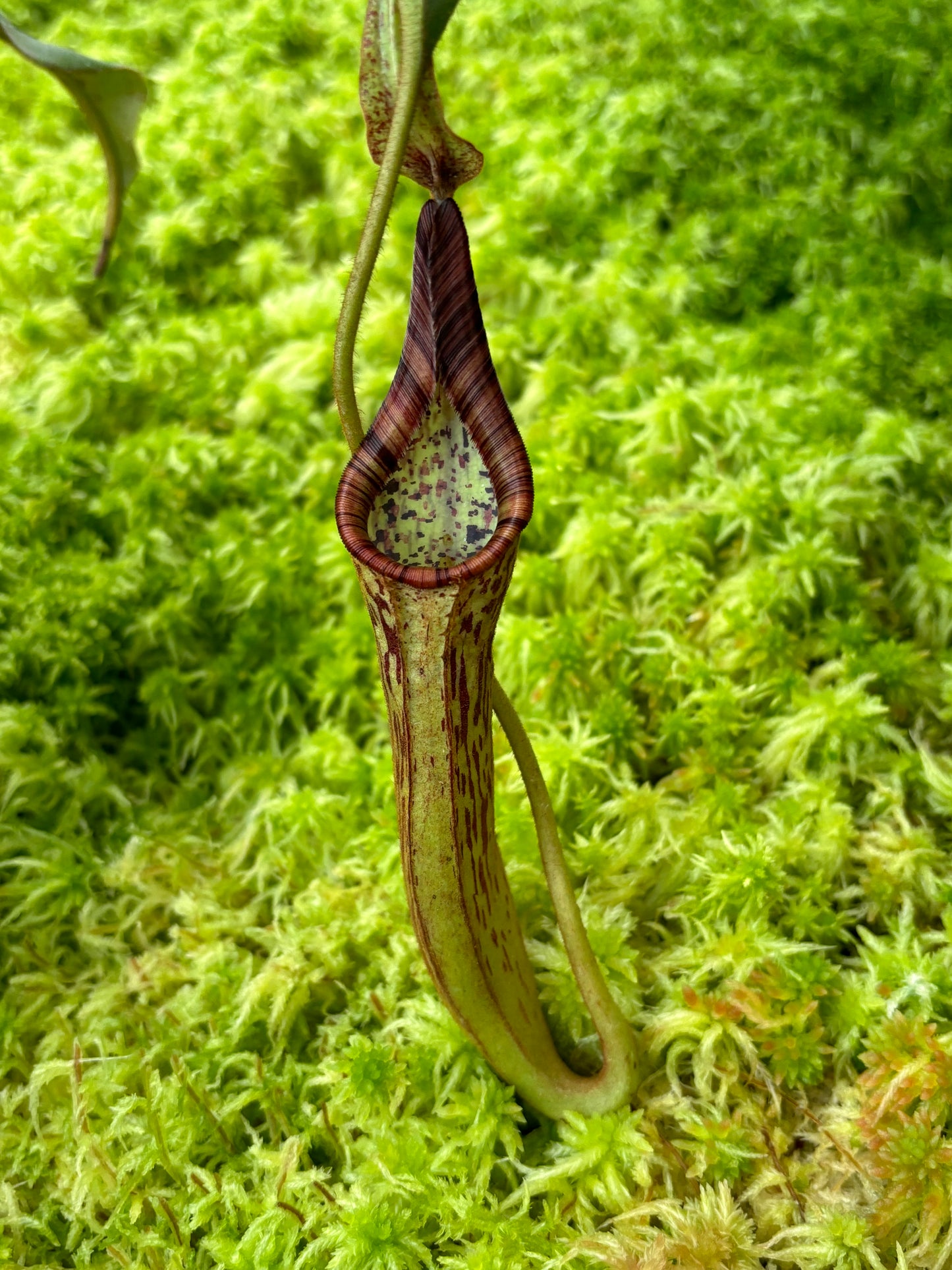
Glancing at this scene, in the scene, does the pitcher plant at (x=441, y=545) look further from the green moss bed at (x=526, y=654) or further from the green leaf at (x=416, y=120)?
the green moss bed at (x=526, y=654)

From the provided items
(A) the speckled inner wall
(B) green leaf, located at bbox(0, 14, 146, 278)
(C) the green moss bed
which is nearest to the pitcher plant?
(A) the speckled inner wall

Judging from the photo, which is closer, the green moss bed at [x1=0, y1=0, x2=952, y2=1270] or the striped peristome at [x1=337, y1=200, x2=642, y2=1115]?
the striped peristome at [x1=337, y1=200, x2=642, y2=1115]

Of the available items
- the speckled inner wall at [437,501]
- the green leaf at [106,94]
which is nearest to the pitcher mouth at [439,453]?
the speckled inner wall at [437,501]

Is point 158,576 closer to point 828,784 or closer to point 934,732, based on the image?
point 828,784

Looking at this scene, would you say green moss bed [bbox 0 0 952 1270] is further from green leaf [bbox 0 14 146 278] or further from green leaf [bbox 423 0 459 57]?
green leaf [bbox 423 0 459 57]

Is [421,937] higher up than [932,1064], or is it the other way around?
[421,937]

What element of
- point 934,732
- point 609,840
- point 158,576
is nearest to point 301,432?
point 158,576
